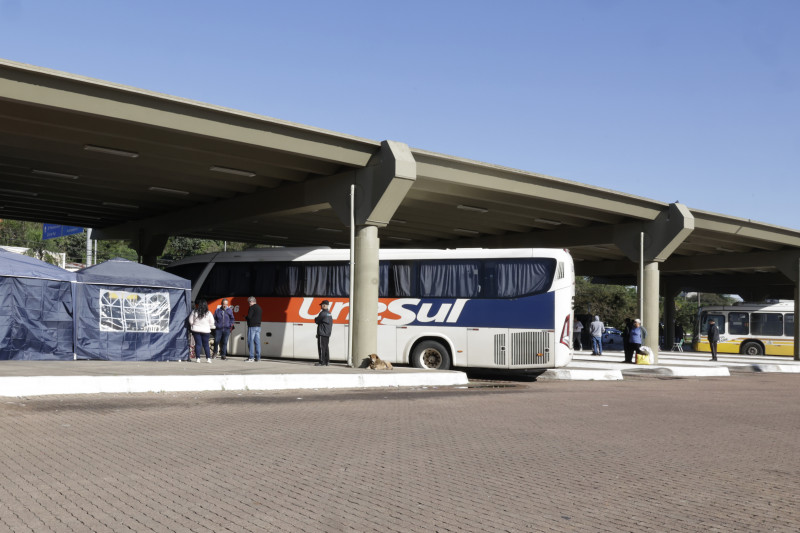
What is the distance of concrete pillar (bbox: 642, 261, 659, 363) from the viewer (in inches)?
1185

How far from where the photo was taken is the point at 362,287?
2158 cm

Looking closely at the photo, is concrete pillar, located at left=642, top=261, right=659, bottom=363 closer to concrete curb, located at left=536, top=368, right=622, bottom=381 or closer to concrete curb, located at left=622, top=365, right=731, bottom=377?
concrete curb, located at left=622, top=365, right=731, bottom=377

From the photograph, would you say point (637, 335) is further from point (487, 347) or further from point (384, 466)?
point (384, 466)

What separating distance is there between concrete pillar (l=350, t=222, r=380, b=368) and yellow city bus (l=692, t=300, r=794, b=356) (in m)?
31.9

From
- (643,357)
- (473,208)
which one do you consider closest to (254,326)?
(473,208)

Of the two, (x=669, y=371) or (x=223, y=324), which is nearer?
(x=223, y=324)


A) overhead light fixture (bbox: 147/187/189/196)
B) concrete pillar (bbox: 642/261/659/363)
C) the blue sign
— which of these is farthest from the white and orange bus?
the blue sign

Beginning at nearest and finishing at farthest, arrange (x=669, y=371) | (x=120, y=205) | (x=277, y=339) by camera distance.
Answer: (x=277, y=339) < (x=669, y=371) < (x=120, y=205)

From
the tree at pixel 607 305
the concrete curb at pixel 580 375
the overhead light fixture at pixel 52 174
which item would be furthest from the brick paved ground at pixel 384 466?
the tree at pixel 607 305

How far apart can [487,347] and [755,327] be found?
1208 inches

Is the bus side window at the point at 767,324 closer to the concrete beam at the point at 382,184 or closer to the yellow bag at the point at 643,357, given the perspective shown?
the yellow bag at the point at 643,357

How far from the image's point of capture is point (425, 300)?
22.3m

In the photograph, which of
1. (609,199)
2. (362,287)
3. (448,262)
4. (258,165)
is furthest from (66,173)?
(609,199)

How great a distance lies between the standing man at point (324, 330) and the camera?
21.3 meters
